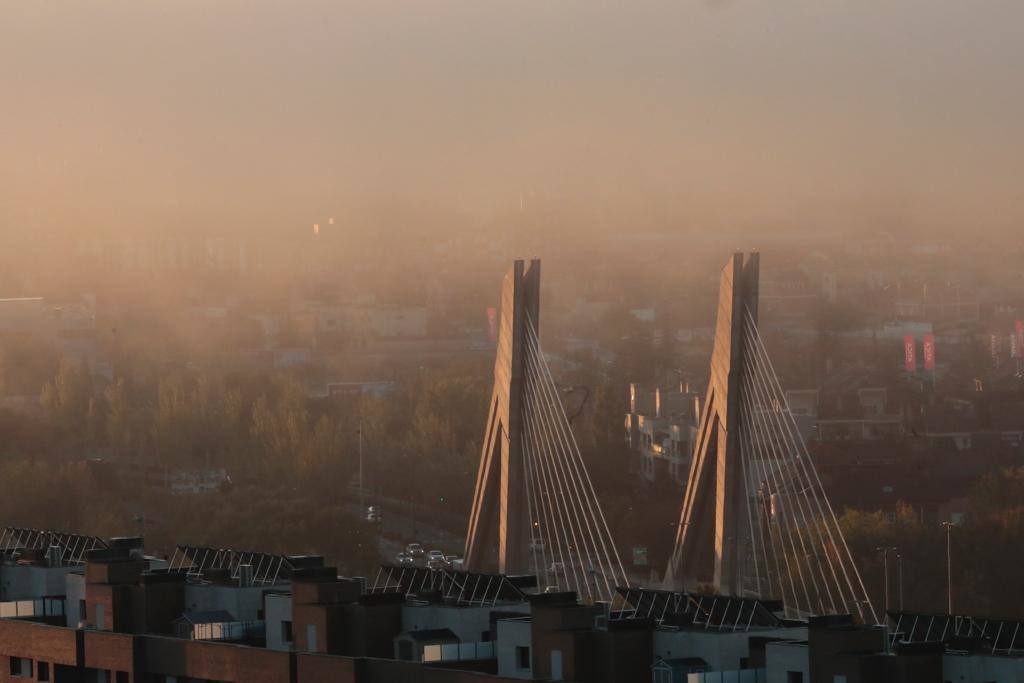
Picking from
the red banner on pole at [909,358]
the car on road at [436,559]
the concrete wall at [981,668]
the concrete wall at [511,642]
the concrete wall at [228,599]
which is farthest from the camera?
the red banner on pole at [909,358]

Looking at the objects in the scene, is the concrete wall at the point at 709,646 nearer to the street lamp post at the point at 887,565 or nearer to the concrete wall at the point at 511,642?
the concrete wall at the point at 511,642

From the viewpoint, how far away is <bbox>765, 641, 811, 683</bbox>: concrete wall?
12.8 meters

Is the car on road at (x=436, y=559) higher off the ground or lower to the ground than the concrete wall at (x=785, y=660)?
lower

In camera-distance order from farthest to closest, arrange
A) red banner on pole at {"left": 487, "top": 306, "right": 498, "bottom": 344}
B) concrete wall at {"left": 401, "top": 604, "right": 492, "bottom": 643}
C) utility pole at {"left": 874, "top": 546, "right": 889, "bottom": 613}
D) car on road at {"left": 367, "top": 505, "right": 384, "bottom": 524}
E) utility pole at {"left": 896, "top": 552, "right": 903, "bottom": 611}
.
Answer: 1. red banner on pole at {"left": 487, "top": 306, "right": 498, "bottom": 344}
2. car on road at {"left": 367, "top": 505, "right": 384, "bottom": 524}
3. utility pole at {"left": 896, "top": 552, "right": 903, "bottom": 611}
4. utility pole at {"left": 874, "top": 546, "right": 889, "bottom": 613}
5. concrete wall at {"left": 401, "top": 604, "right": 492, "bottom": 643}

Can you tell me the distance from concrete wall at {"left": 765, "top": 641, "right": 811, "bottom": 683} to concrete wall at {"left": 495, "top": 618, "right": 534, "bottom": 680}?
64.4 inches

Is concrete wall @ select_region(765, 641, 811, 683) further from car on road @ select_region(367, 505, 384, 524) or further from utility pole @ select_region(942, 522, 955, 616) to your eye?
car on road @ select_region(367, 505, 384, 524)

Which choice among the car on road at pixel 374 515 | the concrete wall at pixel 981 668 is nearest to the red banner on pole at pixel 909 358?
the car on road at pixel 374 515

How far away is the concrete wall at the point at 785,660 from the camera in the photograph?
12820mm

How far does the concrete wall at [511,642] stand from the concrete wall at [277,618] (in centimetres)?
189

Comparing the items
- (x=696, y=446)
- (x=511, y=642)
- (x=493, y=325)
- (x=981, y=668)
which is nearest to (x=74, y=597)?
(x=511, y=642)

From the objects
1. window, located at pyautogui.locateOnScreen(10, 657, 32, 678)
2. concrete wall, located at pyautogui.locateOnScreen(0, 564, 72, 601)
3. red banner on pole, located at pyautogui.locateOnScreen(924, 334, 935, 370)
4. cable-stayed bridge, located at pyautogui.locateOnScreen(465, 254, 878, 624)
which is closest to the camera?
window, located at pyautogui.locateOnScreen(10, 657, 32, 678)

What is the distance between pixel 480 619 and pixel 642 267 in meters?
89.1

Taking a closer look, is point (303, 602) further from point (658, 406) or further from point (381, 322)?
point (381, 322)

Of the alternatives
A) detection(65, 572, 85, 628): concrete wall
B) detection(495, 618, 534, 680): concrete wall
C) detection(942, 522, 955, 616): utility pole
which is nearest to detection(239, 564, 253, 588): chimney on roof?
detection(65, 572, 85, 628): concrete wall
